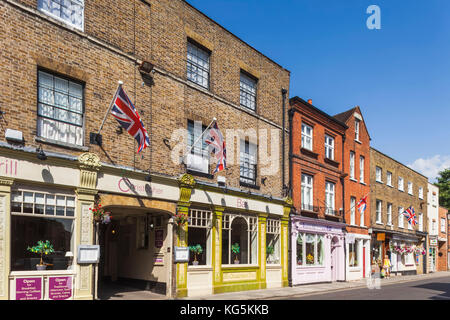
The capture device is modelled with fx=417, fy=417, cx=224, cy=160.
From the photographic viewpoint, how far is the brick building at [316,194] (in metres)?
21.9

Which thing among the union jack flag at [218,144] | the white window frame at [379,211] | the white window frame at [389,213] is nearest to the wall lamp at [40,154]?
the union jack flag at [218,144]

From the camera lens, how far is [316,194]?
23.8 metres

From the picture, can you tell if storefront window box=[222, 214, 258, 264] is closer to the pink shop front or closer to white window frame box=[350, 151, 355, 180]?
the pink shop front

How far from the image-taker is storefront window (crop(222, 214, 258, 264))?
17.2 metres

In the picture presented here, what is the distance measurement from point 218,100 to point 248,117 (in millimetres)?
2176

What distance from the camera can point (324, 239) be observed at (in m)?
24.2

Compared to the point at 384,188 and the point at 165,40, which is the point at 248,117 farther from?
the point at 384,188

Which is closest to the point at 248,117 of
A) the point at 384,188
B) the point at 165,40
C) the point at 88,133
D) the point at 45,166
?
the point at 165,40

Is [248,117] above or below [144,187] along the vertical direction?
above

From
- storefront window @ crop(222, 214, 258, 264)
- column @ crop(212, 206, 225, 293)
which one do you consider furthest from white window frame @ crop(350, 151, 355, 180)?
column @ crop(212, 206, 225, 293)

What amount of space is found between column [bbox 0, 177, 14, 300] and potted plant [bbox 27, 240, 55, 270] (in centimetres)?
75

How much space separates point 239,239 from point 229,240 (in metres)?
0.85

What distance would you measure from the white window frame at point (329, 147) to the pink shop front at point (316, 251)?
4138 millimetres

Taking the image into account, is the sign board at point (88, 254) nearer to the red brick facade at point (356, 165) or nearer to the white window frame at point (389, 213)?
the red brick facade at point (356, 165)
